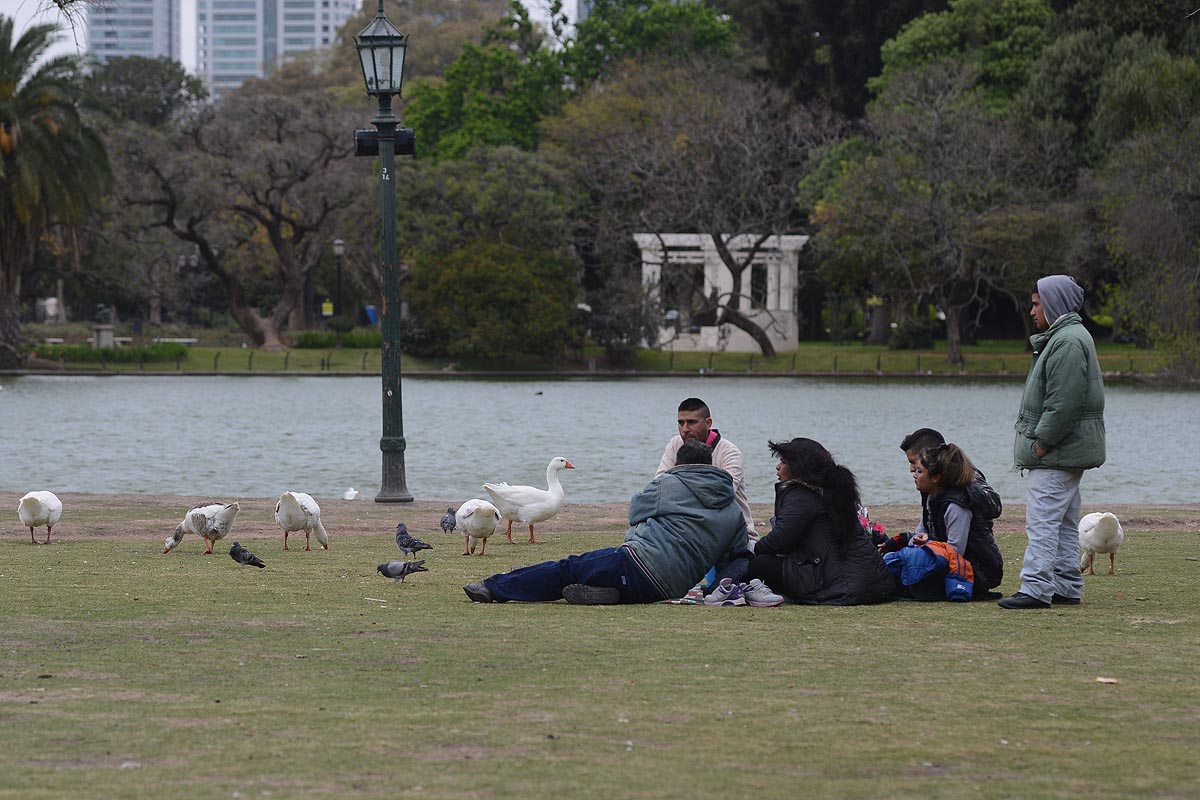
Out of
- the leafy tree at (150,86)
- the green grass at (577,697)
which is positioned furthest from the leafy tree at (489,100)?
the green grass at (577,697)

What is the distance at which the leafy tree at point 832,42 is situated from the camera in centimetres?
7331

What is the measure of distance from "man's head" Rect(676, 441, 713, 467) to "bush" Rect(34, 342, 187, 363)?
58.0 meters

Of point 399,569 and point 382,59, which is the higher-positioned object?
point 382,59

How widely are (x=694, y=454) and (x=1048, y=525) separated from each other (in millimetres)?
1940

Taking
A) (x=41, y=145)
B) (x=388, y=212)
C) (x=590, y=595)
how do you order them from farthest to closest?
(x=41, y=145) < (x=388, y=212) < (x=590, y=595)

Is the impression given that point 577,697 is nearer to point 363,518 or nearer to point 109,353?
point 363,518

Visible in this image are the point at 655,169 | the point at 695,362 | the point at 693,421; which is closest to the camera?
the point at 693,421

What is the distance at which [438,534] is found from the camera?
14.2 meters

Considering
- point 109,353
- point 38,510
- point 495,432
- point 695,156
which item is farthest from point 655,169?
point 38,510

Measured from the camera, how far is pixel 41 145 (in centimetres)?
5769

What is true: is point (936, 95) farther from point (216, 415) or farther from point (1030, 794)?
point (1030, 794)

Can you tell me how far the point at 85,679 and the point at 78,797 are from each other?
185 cm

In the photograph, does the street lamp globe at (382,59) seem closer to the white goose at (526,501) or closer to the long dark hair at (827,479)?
the white goose at (526,501)

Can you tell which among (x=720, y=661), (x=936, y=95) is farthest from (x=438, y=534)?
(x=936, y=95)
